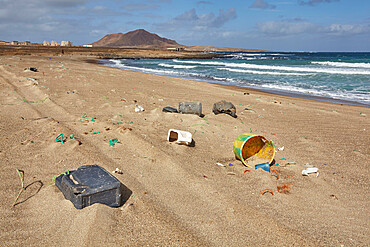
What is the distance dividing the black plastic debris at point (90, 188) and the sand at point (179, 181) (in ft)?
0.31

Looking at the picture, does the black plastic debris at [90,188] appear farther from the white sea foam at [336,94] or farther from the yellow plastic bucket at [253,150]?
the white sea foam at [336,94]

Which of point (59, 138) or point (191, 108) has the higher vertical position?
point (191, 108)

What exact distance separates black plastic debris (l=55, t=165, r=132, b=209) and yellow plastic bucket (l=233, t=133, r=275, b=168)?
2.14m

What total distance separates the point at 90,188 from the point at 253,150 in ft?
9.86

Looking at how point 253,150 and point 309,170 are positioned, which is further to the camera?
point 253,150

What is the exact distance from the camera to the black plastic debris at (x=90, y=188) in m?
2.74

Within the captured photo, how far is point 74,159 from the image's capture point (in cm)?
402

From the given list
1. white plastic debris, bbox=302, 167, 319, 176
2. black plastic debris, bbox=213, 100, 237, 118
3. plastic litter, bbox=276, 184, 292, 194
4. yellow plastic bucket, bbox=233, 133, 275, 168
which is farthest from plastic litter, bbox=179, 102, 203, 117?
plastic litter, bbox=276, 184, 292, 194

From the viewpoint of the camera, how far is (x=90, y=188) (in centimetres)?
276

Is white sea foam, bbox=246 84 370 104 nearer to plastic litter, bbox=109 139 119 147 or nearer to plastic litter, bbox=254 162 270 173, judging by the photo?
plastic litter, bbox=254 162 270 173

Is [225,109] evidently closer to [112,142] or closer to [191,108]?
[191,108]

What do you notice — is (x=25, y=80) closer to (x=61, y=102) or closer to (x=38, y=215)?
(x=61, y=102)

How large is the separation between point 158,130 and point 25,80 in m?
7.68

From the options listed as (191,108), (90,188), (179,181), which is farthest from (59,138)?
(191,108)
